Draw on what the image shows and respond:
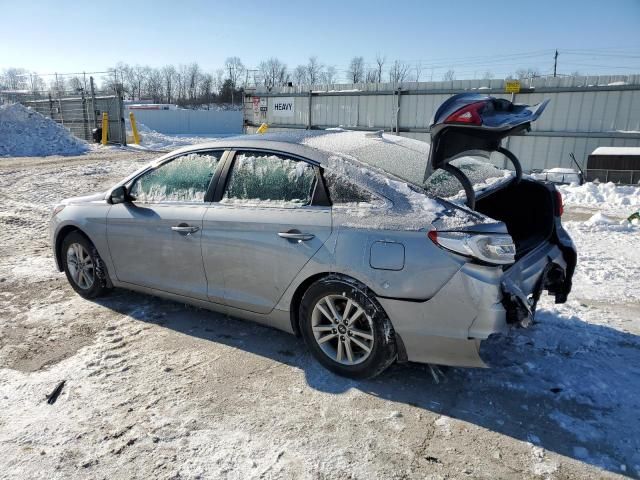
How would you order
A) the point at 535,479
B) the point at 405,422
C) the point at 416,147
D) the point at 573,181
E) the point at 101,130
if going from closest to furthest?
the point at 535,479 → the point at 405,422 → the point at 416,147 → the point at 573,181 → the point at 101,130

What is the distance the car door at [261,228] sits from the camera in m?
3.29

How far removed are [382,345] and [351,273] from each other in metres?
0.50

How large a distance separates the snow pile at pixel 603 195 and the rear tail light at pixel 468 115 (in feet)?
26.2

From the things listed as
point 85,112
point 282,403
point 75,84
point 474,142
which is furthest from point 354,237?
point 75,84

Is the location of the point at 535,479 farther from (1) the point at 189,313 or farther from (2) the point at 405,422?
(1) the point at 189,313

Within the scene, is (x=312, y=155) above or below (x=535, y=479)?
above

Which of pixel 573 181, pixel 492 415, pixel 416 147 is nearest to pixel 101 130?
pixel 573 181

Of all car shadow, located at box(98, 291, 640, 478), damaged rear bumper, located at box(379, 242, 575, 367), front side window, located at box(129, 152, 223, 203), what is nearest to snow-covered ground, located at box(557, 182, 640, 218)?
car shadow, located at box(98, 291, 640, 478)

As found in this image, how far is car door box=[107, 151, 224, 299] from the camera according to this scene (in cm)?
384

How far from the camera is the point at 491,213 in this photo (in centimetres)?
426

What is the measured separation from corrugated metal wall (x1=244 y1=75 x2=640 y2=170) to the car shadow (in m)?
11.7

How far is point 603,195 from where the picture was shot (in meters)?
10.2

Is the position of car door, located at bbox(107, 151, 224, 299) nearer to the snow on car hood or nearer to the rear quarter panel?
the snow on car hood

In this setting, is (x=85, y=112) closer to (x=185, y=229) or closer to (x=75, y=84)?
(x=75, y=84)
